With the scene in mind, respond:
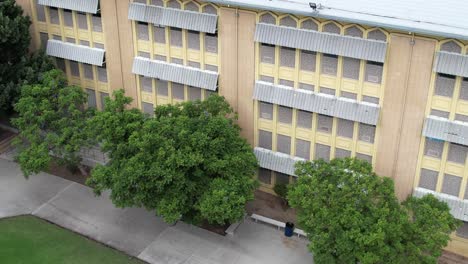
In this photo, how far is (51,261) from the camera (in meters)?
38.4

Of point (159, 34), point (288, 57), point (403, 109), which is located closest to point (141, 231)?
point (159, 34)

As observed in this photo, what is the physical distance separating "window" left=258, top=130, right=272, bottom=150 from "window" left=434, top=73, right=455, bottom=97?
1250 centimetres

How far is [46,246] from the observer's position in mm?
39719

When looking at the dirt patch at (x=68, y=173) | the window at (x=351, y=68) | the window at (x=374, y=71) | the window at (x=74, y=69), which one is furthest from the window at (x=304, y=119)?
the window at (x=74, y=69)

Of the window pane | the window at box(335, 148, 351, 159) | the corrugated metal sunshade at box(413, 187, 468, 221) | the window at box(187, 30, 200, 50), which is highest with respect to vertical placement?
the window at box(187, 30, 200, 50)

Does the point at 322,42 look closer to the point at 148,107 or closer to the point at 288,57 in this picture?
the point at 288,57

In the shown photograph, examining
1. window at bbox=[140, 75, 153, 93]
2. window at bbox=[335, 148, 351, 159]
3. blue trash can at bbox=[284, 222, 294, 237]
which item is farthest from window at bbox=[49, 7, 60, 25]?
window at bbox=[335, 148, 351, 159]

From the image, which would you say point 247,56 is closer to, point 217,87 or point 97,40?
point 217,87

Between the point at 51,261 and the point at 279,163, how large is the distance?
17.0 m

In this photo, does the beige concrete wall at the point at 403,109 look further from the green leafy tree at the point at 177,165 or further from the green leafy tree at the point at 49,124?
the green leafy tree at the point at 49,124

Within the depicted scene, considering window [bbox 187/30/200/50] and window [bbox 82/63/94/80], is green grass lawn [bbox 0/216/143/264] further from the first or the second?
window [bbox 187/30/200/50]

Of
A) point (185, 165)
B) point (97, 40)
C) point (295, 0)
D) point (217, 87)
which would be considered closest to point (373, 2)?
point (295, 0)

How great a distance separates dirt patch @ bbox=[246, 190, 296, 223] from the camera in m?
42.8

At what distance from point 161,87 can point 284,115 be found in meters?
10.3
